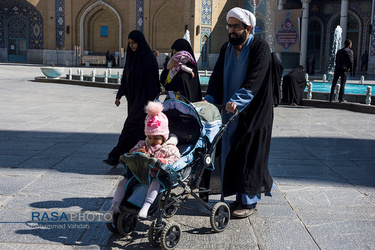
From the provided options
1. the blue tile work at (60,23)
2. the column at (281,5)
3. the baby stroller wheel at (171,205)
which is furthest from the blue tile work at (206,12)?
the baby stroller wheel at (171,205)

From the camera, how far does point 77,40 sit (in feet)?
97.4

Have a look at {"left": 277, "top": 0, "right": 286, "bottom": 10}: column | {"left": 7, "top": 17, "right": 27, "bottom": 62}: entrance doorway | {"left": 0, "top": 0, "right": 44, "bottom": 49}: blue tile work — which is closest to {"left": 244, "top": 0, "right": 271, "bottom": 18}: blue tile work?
{"left": 277, "top": 0, "right": 286, "bottom": 10}: column

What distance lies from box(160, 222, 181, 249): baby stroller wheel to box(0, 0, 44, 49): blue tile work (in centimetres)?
3010

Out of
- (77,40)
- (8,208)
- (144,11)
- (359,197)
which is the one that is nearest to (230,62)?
(359,197)

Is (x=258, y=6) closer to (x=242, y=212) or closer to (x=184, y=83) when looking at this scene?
(x=184, y=83)

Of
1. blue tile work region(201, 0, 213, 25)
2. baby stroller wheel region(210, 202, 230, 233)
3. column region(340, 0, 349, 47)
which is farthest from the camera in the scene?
blue tile work region(201, 0, 213, 25)

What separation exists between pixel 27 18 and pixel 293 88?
82.4 feet

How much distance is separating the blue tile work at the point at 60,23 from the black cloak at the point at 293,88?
2213cm

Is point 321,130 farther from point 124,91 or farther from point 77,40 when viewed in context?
point 77,40

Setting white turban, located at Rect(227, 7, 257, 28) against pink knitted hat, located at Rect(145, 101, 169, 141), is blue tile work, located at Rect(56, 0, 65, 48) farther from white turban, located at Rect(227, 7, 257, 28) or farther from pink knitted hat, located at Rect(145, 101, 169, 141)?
pink knitted hat, located at Rect(145, 101, 169, 141)

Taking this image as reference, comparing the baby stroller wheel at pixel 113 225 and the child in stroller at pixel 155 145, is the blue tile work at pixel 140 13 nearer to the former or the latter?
the child in stroller at pixel 155 145

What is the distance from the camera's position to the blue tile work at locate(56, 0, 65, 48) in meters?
29.5

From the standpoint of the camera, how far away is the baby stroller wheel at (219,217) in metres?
2.91
